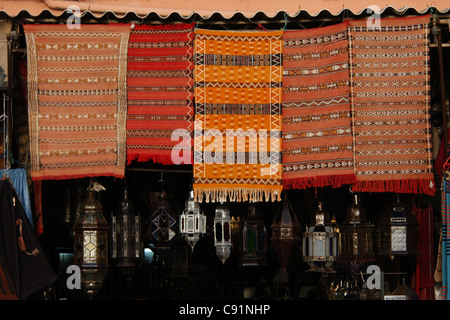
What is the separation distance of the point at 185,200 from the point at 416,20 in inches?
116

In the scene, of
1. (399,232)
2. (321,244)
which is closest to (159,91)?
(321,244)

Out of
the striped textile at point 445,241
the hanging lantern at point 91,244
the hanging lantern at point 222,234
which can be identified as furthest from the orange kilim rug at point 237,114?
the striped textile at point 445,241

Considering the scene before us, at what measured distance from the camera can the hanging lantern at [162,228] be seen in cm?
794

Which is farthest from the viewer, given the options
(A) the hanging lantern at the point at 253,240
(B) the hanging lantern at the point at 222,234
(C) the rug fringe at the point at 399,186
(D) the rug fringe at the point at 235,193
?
(A) the hanging lantern at the point at 253,240

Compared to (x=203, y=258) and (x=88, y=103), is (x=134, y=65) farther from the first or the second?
(x=203, y=258)

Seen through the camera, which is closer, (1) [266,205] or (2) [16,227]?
(2) [16,227]

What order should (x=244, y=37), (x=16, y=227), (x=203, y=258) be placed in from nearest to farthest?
(x=16, y=227) → (x=244, y=37) → (x=203, y=258)

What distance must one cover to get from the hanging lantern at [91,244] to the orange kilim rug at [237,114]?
39.4 inches

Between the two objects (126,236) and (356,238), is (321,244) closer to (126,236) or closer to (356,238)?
(356,238)

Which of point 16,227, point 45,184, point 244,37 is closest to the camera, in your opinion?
point 16,227

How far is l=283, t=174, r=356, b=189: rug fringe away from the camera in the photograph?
746 centimetres

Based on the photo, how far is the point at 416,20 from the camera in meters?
7.51

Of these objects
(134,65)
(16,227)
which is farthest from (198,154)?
(16,227)

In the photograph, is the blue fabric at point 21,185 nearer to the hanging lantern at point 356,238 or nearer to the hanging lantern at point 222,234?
the hanging lantern at point 222,234
